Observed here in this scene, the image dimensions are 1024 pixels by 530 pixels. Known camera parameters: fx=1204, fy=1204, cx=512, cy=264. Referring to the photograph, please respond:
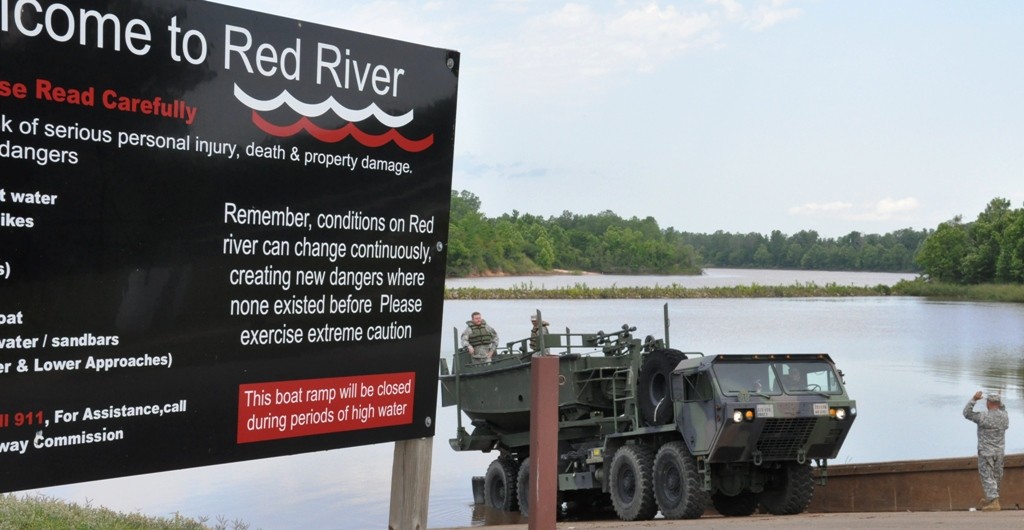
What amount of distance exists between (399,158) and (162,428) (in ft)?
5.23

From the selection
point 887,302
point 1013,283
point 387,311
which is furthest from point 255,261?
point 887,302

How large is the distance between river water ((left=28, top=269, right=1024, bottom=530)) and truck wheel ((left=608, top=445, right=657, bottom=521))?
386cm

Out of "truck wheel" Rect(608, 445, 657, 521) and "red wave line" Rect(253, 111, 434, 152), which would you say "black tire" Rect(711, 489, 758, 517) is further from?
"red wave line" Rect(253, 111, 434, 152)

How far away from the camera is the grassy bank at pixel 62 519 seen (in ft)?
27.9

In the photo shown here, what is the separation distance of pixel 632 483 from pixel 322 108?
1134 cm

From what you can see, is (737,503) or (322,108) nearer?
(322,108)

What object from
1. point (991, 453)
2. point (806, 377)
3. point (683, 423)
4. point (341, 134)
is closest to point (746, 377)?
point (806, 377)

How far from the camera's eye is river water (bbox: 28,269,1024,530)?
22.4 m

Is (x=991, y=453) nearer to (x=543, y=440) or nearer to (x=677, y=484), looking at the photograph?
(x=677, y=484)

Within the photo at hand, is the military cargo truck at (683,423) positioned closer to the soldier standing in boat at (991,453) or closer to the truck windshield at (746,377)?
the truck windshield at (746,377)

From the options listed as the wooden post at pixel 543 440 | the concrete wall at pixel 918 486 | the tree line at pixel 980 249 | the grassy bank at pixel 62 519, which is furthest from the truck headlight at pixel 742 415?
the tree line at pixel 980 249

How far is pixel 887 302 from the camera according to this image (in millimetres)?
129750

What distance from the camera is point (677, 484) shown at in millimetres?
14953

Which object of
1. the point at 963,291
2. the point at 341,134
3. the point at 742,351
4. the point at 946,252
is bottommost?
the point at 742,351
